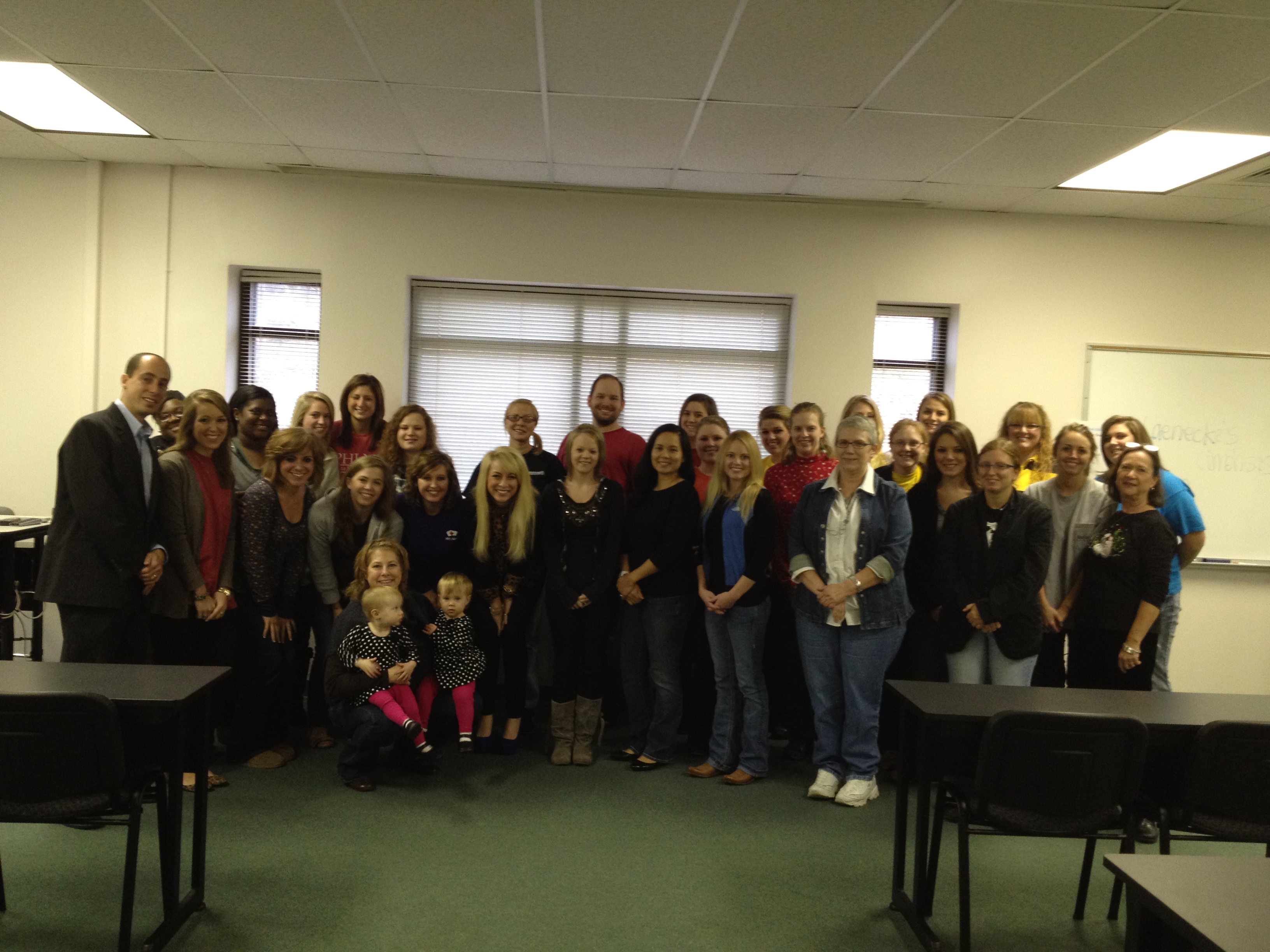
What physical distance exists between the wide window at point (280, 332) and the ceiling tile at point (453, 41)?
206cm

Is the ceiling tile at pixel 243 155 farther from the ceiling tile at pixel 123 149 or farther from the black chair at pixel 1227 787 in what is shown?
the black chair at pixel 1227 787

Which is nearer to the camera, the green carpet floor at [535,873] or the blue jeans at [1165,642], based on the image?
the green carpet floor at [535,873]

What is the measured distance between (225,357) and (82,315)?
82 cm

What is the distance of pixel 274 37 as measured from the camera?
326 centimetres

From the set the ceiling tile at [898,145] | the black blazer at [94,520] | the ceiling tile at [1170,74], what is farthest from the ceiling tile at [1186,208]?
the black blazer at [94,520]

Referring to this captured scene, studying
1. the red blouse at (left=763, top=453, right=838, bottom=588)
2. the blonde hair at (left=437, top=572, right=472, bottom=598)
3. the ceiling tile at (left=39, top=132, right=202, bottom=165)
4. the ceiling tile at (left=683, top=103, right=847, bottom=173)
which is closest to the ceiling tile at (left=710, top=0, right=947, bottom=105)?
the ceiling tile at (left=683, top=103, right=847, bottom=173)

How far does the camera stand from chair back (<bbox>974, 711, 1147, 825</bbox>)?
7.25 feet

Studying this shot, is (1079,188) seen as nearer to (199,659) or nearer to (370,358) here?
(370,358)

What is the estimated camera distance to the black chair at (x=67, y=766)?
205 cm

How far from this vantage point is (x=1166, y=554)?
3.24m

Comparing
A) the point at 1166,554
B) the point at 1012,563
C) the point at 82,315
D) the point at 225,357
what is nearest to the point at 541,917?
the point at 1012,563

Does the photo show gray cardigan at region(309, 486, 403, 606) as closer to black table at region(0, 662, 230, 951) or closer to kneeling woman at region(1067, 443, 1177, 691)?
black table at region(0, 662, 230, 951)

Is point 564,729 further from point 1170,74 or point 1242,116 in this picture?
point 1242,116

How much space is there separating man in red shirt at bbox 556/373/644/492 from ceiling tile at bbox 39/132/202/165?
269 cm
